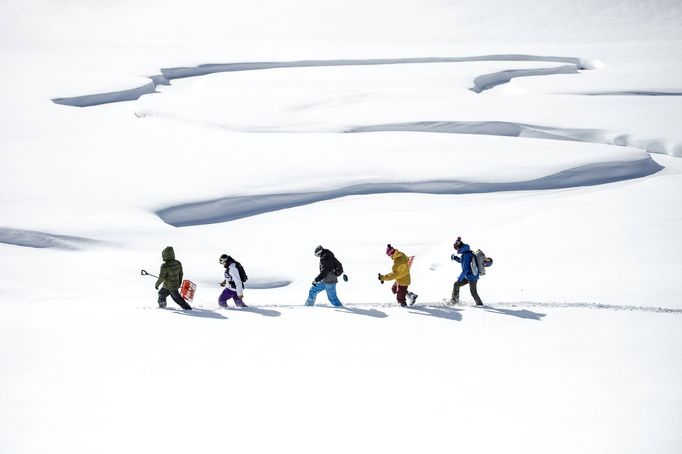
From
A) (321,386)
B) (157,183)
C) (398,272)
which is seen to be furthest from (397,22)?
(321,386)

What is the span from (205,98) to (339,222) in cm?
1401

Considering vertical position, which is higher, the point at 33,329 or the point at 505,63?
the point at 505,63

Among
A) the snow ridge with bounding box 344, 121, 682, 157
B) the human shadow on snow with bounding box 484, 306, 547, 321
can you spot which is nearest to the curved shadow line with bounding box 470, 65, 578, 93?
the snow ridge with bounding box 344, 121, 682, 157

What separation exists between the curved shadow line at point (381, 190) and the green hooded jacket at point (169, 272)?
684 cm

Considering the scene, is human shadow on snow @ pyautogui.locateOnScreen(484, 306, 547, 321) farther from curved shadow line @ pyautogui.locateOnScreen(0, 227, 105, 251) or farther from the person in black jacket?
curved shadow line @ pyautogui.locateOnScreen(0, 227, 105, 251)

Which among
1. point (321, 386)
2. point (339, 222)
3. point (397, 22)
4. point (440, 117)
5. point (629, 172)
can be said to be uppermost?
point (397, 22)

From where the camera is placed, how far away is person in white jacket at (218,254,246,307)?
35.1 feet

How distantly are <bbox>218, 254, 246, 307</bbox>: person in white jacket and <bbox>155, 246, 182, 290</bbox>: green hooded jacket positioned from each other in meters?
0.67

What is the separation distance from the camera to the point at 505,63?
126 ft

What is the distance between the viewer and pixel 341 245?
16.4 m

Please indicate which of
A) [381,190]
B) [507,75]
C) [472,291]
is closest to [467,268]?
[472,291]

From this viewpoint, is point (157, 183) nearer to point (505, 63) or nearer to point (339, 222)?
point (339, 222)

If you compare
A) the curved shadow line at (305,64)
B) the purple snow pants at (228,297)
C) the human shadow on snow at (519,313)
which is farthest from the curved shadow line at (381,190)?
the curved shadow line at (305,64)

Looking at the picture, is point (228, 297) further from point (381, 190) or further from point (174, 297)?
point (381, 190)
